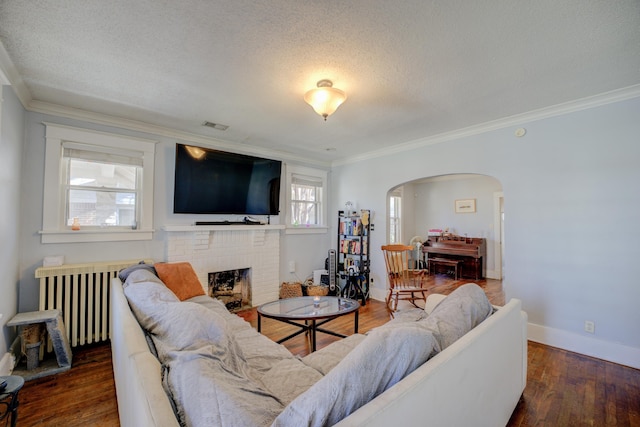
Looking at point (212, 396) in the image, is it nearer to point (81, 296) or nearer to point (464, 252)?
point (81, 296)

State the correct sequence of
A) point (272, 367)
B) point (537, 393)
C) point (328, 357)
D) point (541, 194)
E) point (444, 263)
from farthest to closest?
point (444, 263), point (541, 194), point (537, 393), point (328, 357), point (272, 367)

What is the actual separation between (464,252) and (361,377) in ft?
20.5

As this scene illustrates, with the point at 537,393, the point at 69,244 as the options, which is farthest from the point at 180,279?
the point at 537,393

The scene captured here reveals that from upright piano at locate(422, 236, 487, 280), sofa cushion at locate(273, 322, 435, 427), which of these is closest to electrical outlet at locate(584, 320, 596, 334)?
sofa cushion at locate(273, 322, 435, 427)

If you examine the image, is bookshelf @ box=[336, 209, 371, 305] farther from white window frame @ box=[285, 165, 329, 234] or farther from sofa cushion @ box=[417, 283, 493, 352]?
sofa cushion @ box=[417, 283, 493, 352]

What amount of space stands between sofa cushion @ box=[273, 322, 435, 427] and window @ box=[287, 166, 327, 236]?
150 inches

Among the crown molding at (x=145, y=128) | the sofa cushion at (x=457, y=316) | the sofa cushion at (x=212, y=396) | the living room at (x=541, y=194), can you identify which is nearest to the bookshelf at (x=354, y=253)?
the crown molding at (x=145, y=128)

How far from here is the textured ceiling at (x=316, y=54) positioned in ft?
5.27

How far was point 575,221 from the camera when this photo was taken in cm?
282

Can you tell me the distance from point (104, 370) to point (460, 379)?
2894 millimetres

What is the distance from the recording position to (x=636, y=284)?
252 centimetres

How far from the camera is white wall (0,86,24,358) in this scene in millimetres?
2182

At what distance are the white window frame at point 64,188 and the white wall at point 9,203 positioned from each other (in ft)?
0.71

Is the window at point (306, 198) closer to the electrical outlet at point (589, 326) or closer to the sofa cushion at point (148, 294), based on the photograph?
the sofa cushion at point (148, 294)
